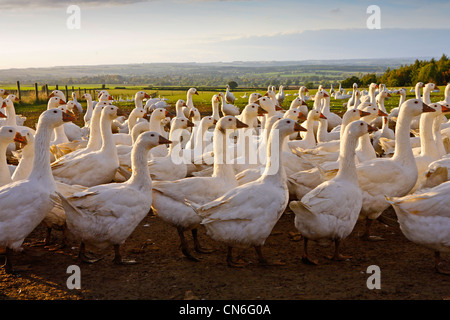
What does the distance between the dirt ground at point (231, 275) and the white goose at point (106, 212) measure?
0.42m

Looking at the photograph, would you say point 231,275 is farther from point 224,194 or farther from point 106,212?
point 106,212

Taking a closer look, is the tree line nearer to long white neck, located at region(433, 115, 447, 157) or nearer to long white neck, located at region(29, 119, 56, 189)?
long white neck, located at region(433, 115, 447, 157)

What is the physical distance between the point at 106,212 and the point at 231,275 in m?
1.79

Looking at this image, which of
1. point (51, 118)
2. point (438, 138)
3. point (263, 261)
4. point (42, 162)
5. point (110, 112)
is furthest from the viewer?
point (438, 138)

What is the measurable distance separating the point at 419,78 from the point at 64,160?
43.6 meters

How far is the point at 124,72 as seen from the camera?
15300 centimetres

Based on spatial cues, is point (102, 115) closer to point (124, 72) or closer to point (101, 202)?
point (101, 202)

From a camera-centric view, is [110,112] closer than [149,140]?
No

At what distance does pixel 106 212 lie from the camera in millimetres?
5812

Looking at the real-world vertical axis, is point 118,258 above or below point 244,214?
below

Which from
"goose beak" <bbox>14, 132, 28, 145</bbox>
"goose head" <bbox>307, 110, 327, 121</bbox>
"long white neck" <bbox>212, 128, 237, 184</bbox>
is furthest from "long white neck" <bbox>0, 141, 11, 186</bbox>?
"goose head" <bbox>307, 110, 327, 121</bbox>

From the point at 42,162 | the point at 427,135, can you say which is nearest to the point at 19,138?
the point at 42,162

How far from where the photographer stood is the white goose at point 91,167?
26.5 feet

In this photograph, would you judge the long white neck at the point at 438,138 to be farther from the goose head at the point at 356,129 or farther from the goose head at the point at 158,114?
the goose head at the point at 158,114
